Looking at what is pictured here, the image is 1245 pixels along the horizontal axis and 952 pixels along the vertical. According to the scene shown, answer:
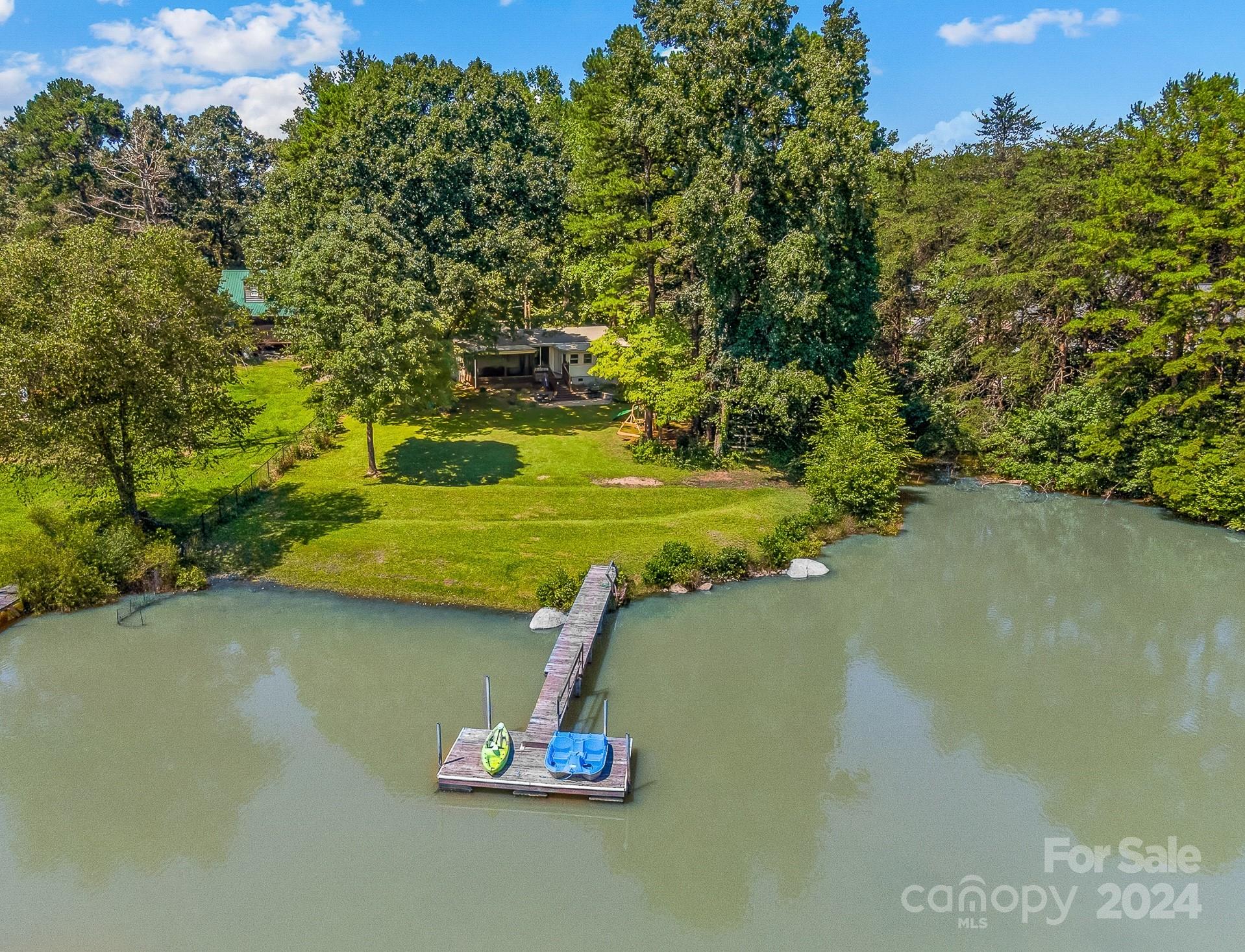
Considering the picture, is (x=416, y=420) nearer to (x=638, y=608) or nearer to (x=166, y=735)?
(x=638, y=608)

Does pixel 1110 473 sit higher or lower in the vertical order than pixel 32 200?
lower

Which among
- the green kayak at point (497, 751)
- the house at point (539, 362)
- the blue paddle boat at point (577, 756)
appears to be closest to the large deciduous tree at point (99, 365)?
the green kayak at point (497, 751)

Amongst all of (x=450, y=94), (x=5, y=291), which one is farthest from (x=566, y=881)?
(x=450, y=94)

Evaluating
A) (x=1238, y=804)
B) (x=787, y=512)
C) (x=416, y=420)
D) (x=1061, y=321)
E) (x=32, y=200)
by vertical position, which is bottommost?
(x=1238, y=804)

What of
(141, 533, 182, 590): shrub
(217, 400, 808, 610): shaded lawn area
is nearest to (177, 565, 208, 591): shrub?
(141, 533, 182, 590): shrub

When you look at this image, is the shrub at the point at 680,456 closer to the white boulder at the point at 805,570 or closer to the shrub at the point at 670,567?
the white boulder at the point at 805,570

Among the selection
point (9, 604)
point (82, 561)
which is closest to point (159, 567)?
point (82, 561)

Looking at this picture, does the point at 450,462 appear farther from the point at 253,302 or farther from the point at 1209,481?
the point at 1209,481

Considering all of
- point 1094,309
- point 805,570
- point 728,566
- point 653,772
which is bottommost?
point 653,772
